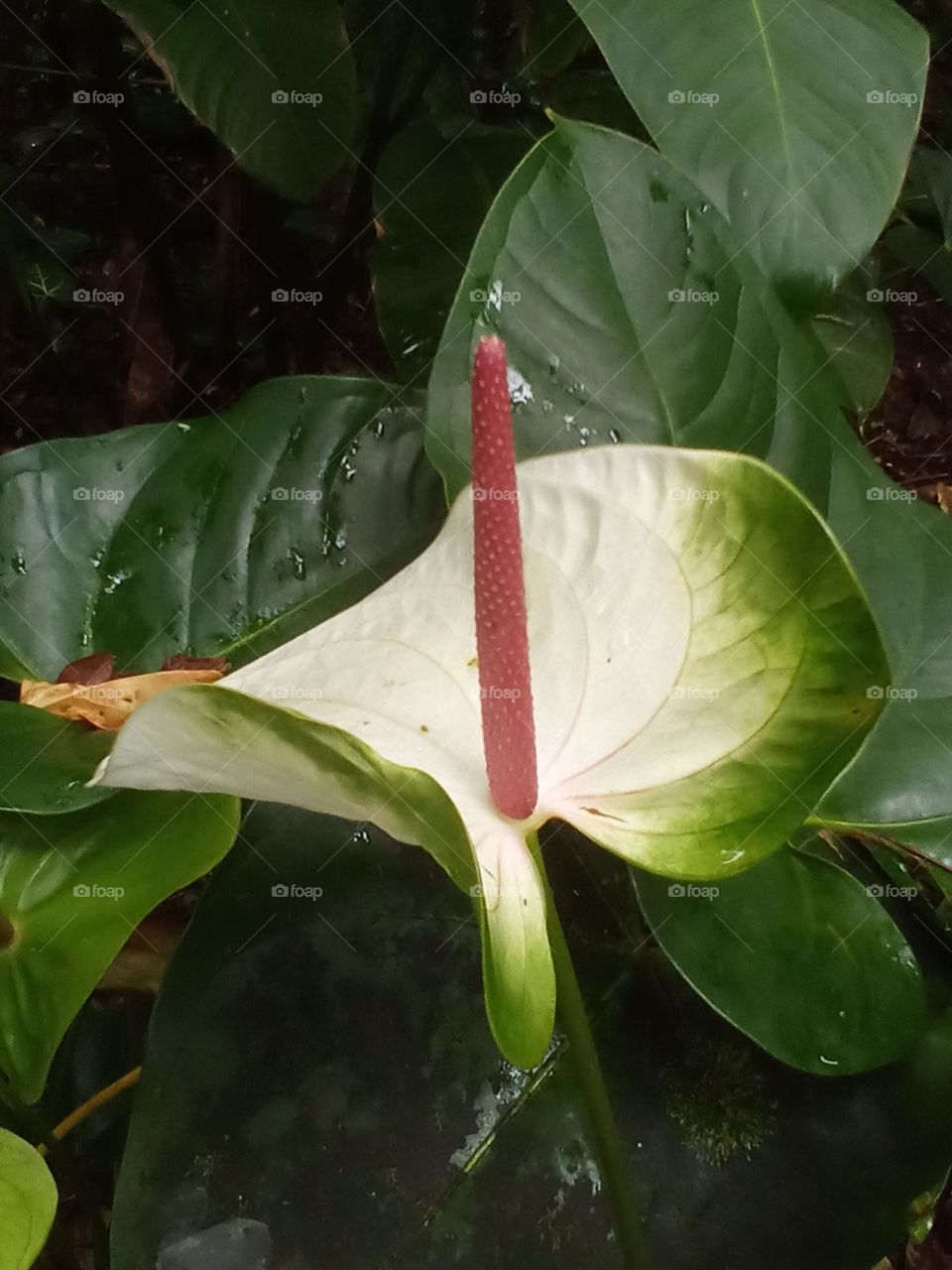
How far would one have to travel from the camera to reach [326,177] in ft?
2.83

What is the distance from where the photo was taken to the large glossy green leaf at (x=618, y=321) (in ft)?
1.70

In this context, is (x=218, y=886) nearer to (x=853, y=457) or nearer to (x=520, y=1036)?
(x=520, y=1036)

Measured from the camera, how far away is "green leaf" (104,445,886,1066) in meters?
0.37

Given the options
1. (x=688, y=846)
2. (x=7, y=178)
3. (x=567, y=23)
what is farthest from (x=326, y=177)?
(x=688, y=846)

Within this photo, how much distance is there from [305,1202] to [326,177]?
72cm

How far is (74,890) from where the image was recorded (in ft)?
1.85
